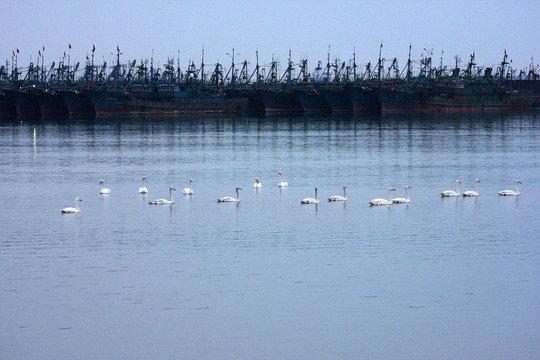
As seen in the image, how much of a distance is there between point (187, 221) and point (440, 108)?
150 m

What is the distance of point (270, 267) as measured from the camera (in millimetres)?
31234

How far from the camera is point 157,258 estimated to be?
33156 mm

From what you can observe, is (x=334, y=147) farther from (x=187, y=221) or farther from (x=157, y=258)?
(x=157, y=258)

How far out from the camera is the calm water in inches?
912

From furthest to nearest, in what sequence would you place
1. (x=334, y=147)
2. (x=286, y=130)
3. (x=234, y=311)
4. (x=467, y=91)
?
(x=467, y=91) → (x=286, y=130) → (x=334, y=147) → (x=234, y=311)

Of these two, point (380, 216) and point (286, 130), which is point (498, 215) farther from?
point (286, 130)

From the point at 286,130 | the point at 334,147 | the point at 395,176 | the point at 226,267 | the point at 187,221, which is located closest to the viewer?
the point at 226,267

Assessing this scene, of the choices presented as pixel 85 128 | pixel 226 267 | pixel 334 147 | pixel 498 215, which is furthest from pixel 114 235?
pixel 85 128

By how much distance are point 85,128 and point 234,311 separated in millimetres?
110772

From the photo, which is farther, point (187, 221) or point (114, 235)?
point (187, 221)

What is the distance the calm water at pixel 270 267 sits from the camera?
76.0 feet

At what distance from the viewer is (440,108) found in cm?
18662

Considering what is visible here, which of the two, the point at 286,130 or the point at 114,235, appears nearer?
the point at 114,235

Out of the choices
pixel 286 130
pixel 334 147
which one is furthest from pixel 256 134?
pixel 334 147
